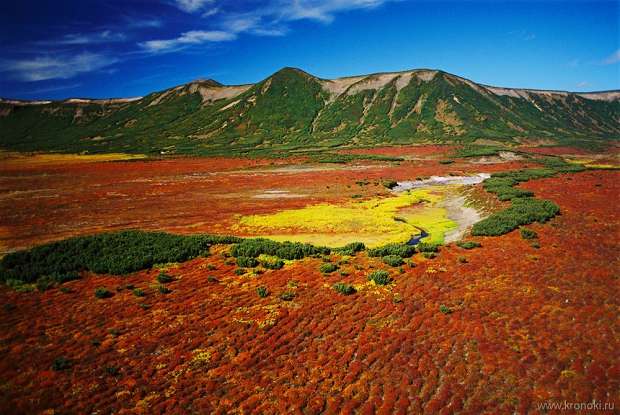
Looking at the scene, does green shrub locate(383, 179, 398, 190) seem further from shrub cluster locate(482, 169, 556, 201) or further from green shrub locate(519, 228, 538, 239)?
green shrub locate(519, 228, 538, 239)

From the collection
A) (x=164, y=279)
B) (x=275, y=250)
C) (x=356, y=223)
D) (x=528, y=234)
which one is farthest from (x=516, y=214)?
(x=164, y=279)

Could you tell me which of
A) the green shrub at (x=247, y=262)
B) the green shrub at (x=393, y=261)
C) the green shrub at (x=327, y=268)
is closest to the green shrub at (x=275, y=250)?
the green shrub at (x=247, y=262)

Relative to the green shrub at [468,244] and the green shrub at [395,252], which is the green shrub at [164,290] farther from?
the green shrub at [468,244]

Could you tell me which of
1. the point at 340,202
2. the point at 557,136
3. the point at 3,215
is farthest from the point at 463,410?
the point at 557,136

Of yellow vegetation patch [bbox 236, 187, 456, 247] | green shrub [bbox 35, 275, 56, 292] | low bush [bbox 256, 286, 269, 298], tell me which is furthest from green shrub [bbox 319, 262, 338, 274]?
green shrub [bbox 35, 275, 56, 292]

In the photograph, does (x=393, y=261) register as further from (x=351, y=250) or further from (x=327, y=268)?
(x=351, y=250)

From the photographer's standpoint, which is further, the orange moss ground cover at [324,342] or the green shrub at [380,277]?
the green shrub at [380,277]
